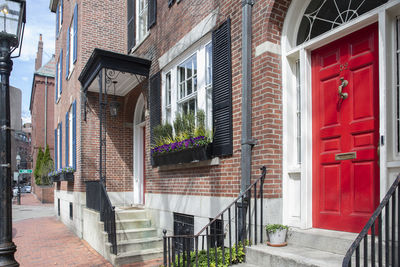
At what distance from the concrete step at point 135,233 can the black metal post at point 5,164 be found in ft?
12.2

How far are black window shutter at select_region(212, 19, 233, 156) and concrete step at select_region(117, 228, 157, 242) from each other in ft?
10.6

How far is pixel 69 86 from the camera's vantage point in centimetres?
1326

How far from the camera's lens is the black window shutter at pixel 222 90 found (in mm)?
5422

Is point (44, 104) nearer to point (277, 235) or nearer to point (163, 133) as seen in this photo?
point (163, 133)

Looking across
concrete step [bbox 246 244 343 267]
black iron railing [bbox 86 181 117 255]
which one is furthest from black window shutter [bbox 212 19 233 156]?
black iron railing [bbox 86 181 117 255]

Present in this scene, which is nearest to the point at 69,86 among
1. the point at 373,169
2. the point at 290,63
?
the point at 290,63

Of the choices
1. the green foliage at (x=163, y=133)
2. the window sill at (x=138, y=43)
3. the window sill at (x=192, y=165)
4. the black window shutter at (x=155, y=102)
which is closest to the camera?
the window sill at (x=192, y=165)

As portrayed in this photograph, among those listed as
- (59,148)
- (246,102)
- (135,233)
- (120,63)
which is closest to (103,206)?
(135,233)

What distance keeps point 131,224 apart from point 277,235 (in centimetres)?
472

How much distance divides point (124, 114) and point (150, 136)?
11.2 ft

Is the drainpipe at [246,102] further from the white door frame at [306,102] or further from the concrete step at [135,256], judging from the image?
the concrete step at [135,256]

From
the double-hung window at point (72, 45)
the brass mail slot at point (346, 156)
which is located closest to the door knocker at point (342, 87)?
the brass mail slot at point (346, 156)

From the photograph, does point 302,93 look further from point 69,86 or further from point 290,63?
point 69,86

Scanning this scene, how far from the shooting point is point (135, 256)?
273 inches
